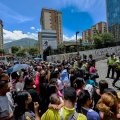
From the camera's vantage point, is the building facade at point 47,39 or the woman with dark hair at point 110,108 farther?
the building facade at point 47,39

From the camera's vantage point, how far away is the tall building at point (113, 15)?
12156 centimetres

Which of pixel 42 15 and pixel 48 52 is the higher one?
pixel 42 15

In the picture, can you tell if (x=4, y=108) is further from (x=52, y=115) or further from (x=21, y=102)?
(x=52, y=115)

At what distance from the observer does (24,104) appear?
4746 mm

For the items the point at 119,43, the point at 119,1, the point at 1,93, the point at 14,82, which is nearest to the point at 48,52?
the point at 119,43

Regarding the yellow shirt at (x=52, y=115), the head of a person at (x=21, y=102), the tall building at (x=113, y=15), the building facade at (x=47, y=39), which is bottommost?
the yellow shirt at (x=52, y=115)

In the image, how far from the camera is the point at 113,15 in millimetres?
125188

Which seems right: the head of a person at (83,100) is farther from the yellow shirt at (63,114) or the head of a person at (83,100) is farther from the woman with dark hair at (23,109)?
the woman with dark hair at (23,109)

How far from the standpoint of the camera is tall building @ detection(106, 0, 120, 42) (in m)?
122

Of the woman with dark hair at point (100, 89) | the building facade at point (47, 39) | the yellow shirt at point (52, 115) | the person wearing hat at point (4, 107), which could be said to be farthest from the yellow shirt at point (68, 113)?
the building facade at point (47, 39)

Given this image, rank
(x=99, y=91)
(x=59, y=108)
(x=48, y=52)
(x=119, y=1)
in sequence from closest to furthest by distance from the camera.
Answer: (x=59, y=108), (x=99, y=91), (x=48, y=52), (x=119, y=1)

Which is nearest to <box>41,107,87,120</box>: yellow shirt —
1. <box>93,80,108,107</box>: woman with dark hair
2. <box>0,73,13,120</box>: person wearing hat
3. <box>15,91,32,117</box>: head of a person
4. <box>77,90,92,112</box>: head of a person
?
<box>15,91,32,117</box>: head of a person

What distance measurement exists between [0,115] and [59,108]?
121 centimetres

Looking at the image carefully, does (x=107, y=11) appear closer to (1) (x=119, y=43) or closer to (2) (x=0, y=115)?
(1) (x=119, y=43)
